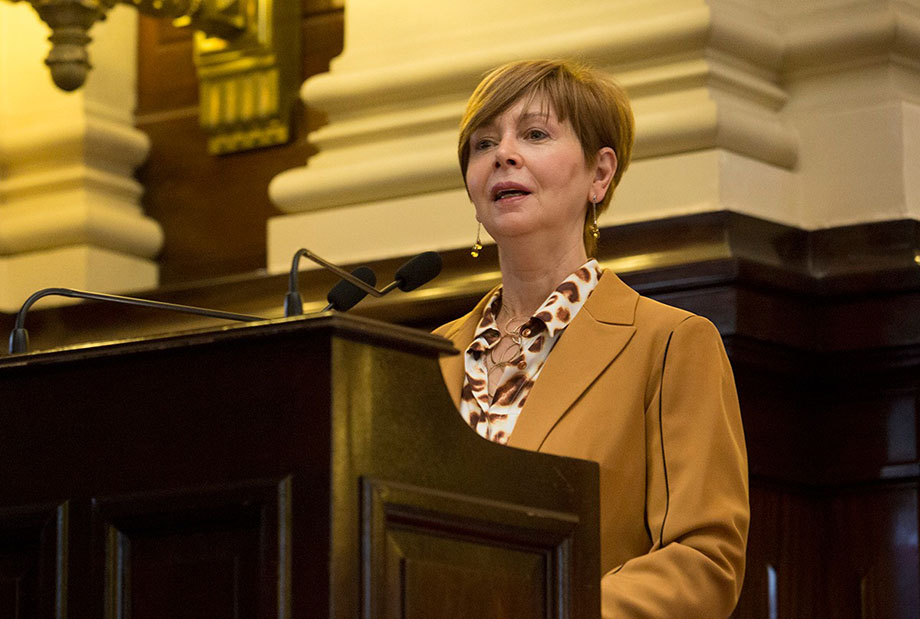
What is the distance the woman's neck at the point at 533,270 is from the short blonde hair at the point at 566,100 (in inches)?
6.8

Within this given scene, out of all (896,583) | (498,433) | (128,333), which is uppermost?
(128,333)

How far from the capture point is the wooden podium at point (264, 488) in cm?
189

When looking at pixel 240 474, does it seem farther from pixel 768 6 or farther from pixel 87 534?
pixel 768 6

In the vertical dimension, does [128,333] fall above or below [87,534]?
above

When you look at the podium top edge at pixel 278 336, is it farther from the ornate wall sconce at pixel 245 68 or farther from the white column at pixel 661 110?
the ornate wall sconce at pixel 245 68

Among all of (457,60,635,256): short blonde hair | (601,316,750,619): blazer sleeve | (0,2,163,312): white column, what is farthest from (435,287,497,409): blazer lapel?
(0,2,163,312): white column

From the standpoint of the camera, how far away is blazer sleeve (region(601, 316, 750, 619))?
2459 millimetres

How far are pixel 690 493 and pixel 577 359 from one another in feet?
1.07

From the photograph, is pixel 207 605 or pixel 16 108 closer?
pixel 207 605

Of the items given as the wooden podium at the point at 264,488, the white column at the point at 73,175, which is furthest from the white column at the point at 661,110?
the wooden podium at the point at 264,488

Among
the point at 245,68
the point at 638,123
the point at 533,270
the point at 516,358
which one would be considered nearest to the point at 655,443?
the point at 516,358

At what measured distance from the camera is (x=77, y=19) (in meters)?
4.56

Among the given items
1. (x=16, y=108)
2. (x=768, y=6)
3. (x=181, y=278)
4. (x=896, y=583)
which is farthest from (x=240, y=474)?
(x=16, y=108)

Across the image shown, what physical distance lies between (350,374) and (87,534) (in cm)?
35
